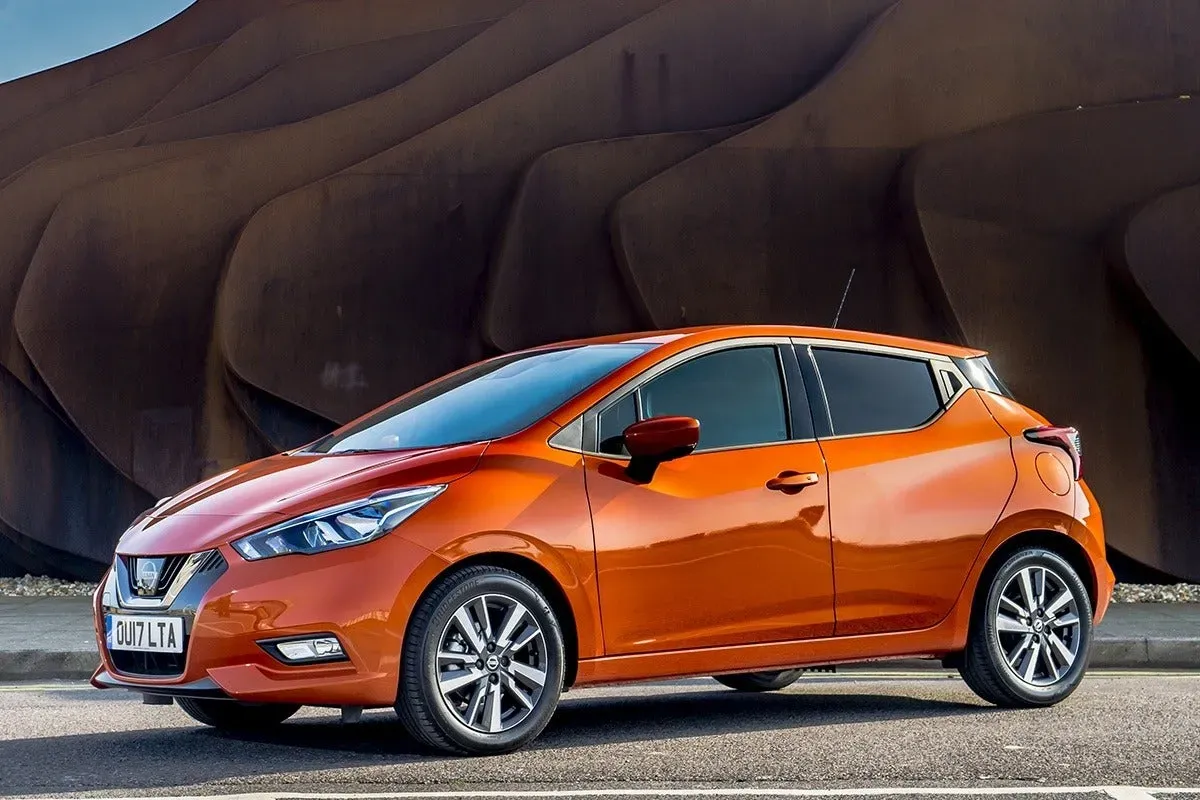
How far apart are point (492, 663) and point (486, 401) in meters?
1.29

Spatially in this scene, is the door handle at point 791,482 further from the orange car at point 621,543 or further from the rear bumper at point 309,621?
the rear bumper at point 309,621

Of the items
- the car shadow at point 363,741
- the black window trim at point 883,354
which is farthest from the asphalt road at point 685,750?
the black window trim at point 883,354

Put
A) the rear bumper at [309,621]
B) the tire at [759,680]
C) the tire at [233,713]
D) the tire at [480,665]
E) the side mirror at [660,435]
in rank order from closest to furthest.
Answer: the rear bumper at [309,621] → the tire at [480,665] → the side mirror at [660,435] → the tire at [233,713] → the tire at [759,680]

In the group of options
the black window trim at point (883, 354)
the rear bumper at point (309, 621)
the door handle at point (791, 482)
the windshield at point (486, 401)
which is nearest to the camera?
the rear bumper at point (309, 621)

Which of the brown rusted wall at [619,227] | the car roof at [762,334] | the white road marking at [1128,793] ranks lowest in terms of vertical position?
the white road marking at [1128,793]

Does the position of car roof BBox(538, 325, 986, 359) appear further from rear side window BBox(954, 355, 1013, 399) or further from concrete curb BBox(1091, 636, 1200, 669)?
concrete curb BBox(1091, 636, 1200, 669)

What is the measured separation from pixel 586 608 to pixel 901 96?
9.57 meters

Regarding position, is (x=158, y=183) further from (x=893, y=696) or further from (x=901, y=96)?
(x=893, y=696)

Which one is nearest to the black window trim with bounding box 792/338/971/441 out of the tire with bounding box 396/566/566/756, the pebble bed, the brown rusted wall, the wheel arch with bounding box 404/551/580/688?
the wheel arch with bounding box 404/551/580/688

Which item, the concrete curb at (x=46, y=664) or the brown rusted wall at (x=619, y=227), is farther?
the brown rusted wall at (x=619, y=227)

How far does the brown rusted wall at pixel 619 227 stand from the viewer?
556 inches

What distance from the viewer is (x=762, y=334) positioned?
23.5ft

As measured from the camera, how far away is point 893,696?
8203mm

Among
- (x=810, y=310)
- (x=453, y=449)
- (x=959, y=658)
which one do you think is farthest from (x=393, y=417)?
(x=810, y=310)
